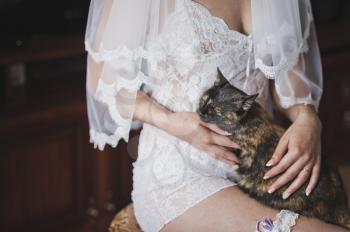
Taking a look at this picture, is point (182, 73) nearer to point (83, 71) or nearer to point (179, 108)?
point (179, 108)

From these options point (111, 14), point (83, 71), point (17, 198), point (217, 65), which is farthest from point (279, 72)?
point (83, 71)

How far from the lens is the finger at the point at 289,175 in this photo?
1.11 meters

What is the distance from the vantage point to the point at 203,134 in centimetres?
113

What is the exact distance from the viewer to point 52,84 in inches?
83.1

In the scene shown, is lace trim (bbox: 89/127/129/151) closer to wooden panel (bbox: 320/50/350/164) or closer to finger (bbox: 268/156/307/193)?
finger (bbox: 268/156/307/193)

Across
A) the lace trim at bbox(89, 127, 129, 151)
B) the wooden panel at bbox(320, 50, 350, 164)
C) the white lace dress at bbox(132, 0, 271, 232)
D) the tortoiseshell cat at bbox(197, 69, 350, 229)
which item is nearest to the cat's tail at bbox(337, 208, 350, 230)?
the tortoiseshell cat at bbox(197, 69, 350, 229)

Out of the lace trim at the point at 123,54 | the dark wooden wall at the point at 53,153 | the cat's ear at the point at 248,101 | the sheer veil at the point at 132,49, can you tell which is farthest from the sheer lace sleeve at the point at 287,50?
the dark wooden wall at the point at 53,153

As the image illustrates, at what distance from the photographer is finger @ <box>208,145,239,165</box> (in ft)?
3.72

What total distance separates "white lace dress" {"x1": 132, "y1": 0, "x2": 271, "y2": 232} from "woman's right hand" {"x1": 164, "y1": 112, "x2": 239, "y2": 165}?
5cm

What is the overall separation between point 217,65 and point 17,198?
100 centimetres

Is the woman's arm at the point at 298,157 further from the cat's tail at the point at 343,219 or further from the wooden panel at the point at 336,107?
the wooden panel at the point at 336,107

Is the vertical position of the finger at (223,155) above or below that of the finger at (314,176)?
above

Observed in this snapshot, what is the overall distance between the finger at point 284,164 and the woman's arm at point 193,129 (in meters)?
0.07

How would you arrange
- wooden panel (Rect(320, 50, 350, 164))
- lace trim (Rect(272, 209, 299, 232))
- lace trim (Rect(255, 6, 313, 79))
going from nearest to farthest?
lace trim (Rect(272, 209, 299, 232)), lace trim (Rect(255, 6, 313, 79)), wooden panel (Rect(320, 50, 350, 164))
